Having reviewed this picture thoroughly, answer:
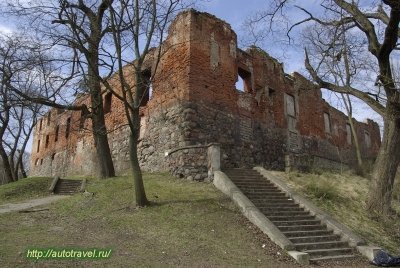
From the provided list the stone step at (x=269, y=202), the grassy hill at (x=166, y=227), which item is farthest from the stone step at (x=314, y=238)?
the stone step at (x=269, y=202)

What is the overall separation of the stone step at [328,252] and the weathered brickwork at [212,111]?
17.7ft

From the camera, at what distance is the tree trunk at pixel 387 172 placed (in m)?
11.7

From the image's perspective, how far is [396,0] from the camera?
979cm

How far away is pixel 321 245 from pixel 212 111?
798 cm

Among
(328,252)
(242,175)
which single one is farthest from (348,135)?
(328,252)

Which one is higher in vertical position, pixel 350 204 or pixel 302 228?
pixel 350 204

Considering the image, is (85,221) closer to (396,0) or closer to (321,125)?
(396,0)

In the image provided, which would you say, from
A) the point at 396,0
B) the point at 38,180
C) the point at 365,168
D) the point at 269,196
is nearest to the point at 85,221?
the point at 269,196

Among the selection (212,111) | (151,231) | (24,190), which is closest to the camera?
(151,231)

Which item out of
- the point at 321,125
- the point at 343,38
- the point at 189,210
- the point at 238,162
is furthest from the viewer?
the point at 321,125

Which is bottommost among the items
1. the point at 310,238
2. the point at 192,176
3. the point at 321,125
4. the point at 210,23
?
the point at 310,238

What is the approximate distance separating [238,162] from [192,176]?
3.58m

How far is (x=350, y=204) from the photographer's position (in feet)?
41.4

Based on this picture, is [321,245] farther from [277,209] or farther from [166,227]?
[166,227]
